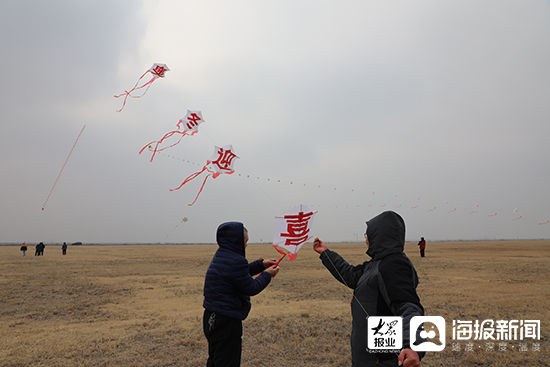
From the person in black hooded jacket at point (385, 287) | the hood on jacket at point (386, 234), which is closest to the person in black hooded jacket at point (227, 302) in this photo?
the person in black hooded jacket at point (385, 287)

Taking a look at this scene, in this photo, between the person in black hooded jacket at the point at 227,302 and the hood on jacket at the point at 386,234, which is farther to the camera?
the person in black hooded jacket at the point at 227,302

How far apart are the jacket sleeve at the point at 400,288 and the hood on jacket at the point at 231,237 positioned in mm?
1440

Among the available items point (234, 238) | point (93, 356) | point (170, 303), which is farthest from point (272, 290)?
point (234, 238)

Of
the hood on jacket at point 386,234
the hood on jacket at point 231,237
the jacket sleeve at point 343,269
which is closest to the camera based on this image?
the hood on jacket at point 386,234

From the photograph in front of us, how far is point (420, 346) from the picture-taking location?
6.47ft

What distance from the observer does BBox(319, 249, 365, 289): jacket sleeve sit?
112 inches

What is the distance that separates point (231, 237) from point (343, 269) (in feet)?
3.65

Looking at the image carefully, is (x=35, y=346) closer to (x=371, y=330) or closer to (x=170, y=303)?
(x=170, y=303)

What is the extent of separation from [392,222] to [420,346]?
870mm

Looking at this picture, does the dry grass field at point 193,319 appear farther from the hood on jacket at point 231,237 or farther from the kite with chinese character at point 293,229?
the hood on jacket at point 231,237

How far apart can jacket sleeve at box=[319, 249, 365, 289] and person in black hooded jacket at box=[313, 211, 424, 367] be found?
0.76 feet

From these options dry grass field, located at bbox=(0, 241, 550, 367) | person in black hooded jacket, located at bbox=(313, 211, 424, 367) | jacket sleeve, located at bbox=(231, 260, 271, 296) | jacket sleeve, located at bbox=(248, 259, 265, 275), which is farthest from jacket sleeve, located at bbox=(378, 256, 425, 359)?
dry grass field, located at bbox=(0, 241, 550, 367)

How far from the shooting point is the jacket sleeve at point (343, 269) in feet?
9.30

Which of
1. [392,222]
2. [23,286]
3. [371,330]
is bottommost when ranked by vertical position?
[23,286]
